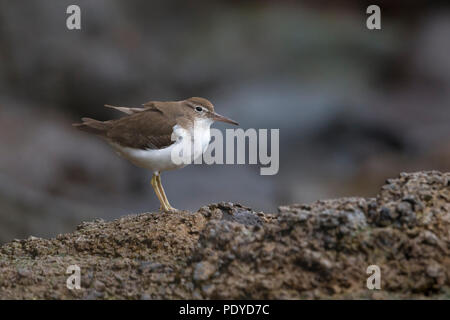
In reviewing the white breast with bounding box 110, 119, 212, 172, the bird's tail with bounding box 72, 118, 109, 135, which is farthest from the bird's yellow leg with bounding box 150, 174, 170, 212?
the bird's tail with bounding box 72, 118, 109, 135

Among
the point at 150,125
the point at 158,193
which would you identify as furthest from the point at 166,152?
the point at 158,193

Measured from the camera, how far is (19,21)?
13430 millimetres

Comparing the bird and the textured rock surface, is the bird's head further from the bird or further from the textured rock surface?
the textured rock surface

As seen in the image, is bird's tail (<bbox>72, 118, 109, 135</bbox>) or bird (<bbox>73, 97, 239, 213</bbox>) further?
bird's tail (<bbox>72, 118, 109, 135</bbox>)

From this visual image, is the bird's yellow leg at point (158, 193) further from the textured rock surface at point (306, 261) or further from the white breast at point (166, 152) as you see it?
the textured rock surface at point (306, 261)

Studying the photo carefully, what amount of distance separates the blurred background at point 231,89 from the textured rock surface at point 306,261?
5555mm

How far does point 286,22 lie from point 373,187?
5288 millimetres

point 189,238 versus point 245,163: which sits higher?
point 245,163

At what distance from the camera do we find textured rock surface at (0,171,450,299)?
4.25 m

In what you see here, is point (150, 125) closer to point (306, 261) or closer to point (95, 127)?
point (95, 127)

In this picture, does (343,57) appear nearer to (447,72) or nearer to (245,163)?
(447,72)

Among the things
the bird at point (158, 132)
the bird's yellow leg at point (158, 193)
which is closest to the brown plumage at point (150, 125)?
the bird at point (158, 132)

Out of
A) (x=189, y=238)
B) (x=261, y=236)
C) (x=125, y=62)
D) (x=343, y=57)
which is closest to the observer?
(x=261, y=236)

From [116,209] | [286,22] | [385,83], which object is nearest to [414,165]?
[385,83]
